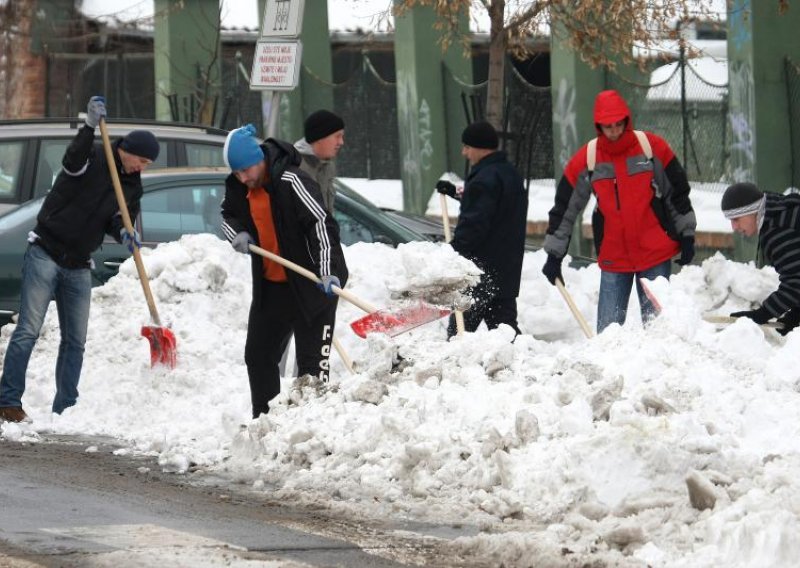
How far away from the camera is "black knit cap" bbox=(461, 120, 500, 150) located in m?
10.3

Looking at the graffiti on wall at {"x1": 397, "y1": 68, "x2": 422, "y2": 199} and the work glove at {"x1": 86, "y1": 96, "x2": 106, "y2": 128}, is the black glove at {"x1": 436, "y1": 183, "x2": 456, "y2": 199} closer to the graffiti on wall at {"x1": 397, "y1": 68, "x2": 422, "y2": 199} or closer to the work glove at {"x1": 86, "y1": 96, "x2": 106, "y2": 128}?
the work glove at {"x1": 86, "y1": 96, "x2": 106, "y2": 128}

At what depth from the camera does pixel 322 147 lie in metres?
9.28

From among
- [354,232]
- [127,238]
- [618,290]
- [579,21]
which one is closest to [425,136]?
[579,21]

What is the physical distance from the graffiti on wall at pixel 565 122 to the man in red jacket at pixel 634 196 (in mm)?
9131

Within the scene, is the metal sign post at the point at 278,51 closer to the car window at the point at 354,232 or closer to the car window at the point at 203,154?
the car window at the point at 354,232

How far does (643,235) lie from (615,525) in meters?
3.80

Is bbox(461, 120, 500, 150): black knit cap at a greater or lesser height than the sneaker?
greater

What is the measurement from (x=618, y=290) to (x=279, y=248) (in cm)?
234

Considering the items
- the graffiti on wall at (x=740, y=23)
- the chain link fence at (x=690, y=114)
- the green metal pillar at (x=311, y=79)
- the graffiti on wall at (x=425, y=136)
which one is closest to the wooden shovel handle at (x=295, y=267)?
the graffiti on wall at (x=740, y=23)

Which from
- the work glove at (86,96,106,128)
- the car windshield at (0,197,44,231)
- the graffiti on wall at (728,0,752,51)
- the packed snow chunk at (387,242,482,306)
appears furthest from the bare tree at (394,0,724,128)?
the packed snow chunk at (387,242,482,306)

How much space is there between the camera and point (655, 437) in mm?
6973

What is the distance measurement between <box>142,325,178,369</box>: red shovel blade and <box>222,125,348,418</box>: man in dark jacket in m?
1.98

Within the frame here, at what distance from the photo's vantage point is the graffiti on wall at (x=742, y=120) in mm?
16281

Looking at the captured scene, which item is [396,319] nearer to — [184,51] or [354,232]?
[354,232]
